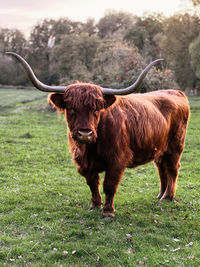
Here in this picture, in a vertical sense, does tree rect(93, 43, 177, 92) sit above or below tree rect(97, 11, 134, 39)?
below

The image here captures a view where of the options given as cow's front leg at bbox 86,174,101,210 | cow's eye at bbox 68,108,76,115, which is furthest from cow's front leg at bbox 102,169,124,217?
cow's eye at bbox 68,108,76,115

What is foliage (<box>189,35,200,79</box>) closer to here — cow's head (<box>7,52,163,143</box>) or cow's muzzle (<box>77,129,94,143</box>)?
cow's head (<box>7,52,163,143</box>)

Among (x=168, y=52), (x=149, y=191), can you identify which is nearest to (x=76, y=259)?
(x=149, y=191)

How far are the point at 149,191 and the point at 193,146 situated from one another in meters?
5.61

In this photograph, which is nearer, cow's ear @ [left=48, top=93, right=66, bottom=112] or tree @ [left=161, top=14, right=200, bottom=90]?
cow's ear @ [left=48, top=93, right=66, bottom=112]

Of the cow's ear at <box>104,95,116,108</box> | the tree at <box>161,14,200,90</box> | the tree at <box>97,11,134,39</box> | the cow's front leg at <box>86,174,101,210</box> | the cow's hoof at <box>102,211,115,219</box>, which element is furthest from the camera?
the tree at <box>97,11,134,39</box>

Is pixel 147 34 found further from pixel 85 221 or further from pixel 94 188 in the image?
pixel 85 221

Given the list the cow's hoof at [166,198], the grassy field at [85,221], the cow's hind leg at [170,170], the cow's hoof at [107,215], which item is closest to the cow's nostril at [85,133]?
the grassy field at [85,221]

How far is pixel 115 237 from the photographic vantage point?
479cm

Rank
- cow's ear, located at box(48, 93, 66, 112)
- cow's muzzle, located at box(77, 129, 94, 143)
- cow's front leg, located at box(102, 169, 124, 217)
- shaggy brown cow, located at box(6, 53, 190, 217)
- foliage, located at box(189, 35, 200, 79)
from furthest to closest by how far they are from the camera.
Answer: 1. foliage, located at box(189, 35, 200, 79)
2. cow's front leg, located at box(102, 169, 124, 217)
3. cow's ear, located at box(48, 93, 66, 112)
4. shaggy brown cow, located at box(6, 53, 190, 217)
5. cow's muzzle, located at box(77, 129, 94, 143)

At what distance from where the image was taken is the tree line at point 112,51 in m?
22.8

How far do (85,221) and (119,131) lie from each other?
158cm

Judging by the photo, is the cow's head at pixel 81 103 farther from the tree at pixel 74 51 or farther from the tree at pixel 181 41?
the tree at pixel 74 51

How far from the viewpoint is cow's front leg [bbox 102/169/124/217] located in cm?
525
